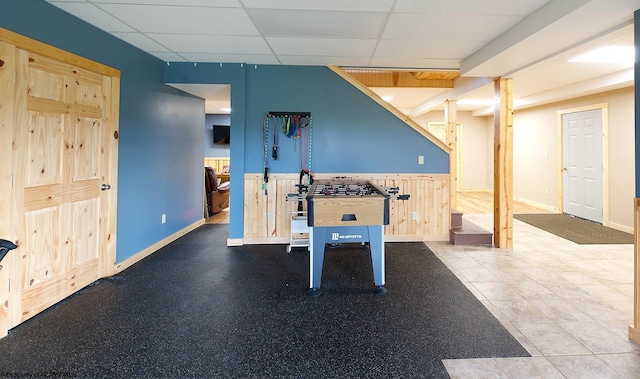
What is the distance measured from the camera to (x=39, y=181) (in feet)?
7.46

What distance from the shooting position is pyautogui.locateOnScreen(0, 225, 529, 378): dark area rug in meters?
1.73

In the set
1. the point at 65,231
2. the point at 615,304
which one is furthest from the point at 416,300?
the point at 65,231

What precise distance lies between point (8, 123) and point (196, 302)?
1.78m

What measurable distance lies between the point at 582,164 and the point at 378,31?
199 inches

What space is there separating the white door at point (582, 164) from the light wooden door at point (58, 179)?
279 inches

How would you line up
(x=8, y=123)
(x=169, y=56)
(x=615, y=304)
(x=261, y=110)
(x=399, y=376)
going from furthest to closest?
(x=261, y=110) < (x=169, y=56) < (x=615, y=304) < (x=8, y=123) < (x=399, y=376)

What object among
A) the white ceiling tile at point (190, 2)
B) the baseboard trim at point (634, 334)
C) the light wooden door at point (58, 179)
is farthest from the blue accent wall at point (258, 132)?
the baseboard trim at point (634, 334)

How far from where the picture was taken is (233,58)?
149 inches

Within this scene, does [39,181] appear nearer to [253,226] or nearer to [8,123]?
[8,123]

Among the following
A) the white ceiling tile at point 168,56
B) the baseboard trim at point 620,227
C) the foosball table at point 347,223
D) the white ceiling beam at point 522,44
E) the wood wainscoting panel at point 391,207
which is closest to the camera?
the white ceiling beam at point 522,44

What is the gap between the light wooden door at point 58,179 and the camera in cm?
213

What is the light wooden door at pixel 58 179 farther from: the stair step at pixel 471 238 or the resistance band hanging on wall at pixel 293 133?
the stair step at pixel 471 238

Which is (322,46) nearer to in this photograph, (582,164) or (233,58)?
(233,58)

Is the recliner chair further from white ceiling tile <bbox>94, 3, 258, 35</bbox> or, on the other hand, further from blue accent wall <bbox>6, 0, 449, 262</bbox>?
white ceiling tile <bbox>94, 3, 258, 35</bbox>
